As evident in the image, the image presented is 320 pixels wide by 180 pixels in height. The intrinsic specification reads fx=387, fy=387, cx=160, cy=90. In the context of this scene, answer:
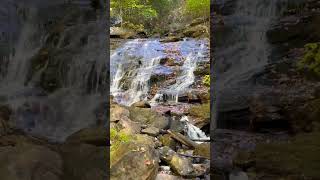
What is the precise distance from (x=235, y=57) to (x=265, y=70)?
20 centimetres

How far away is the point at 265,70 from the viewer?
2.35 m

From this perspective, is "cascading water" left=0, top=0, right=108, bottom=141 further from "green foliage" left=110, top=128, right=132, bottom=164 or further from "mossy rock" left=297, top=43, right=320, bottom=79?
"green foliage" left=110, top=128, right=132, bottom=164

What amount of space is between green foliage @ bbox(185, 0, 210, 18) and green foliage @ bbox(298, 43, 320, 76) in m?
12.4

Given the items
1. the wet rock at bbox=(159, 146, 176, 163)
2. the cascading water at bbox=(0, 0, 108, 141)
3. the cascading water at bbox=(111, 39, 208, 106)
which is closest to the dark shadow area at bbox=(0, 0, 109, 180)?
the cascading water at bbox=(0, 0, 108, 141)

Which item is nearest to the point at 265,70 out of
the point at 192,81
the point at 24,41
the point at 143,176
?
the point at 24,41

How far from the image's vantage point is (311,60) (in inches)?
90.0

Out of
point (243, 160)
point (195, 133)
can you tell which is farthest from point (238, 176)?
point (195, 133)

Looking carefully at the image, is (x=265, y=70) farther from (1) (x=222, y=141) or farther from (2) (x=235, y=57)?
(1) (x=222, y=141)

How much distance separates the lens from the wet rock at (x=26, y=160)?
2.60 m

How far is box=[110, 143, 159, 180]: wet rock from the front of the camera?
4.46 meters

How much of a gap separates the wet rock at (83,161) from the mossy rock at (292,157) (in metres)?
1.04

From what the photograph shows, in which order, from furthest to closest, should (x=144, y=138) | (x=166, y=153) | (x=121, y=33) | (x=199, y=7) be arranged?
(x=199, y=7), (x=121, y=33), (x=144, y=138), (x=166, y=153)

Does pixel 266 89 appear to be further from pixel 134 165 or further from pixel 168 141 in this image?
pixel 168 141

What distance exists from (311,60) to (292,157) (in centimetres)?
58
